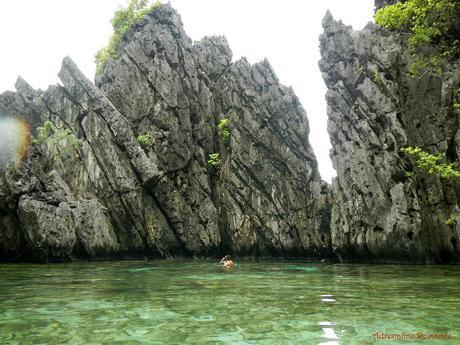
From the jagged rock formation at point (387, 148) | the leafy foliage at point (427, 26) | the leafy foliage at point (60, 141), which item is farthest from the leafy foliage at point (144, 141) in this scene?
the leafy foliage at point (427, 26)

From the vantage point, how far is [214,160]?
1842 inches

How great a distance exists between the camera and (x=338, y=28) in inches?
1534

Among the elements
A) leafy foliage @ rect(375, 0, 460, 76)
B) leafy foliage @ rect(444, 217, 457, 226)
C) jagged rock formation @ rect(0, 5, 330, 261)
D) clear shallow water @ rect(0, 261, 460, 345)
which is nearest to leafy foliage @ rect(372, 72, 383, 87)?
leafy foliage @ rect(375, 0, 460, 76)

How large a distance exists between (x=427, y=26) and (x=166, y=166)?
96.1 feet

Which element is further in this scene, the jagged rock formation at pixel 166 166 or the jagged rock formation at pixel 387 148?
the jagged rock formation at pixel 166 166

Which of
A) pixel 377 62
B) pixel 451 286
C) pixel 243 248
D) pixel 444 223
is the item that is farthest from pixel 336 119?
pixel 451 286

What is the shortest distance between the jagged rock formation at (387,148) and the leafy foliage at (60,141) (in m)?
27.4

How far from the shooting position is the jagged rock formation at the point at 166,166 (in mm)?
34125

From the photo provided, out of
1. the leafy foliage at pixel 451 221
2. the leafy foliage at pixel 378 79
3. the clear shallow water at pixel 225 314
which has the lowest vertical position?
the clear shallow water at pixel 225 314

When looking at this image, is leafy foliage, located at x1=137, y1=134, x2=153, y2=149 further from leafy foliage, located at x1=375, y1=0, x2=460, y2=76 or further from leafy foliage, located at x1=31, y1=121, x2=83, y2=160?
leafy foliage, located at x1=375, y1=0, x2=460, y2=76

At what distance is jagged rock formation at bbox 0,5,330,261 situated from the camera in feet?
112

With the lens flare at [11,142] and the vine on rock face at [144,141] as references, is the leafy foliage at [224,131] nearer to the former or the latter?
the vine on rock face at [144,141]

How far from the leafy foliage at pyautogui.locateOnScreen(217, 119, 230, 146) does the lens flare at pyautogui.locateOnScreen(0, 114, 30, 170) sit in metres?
21.9

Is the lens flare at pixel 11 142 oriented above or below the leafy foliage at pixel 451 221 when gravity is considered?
above
